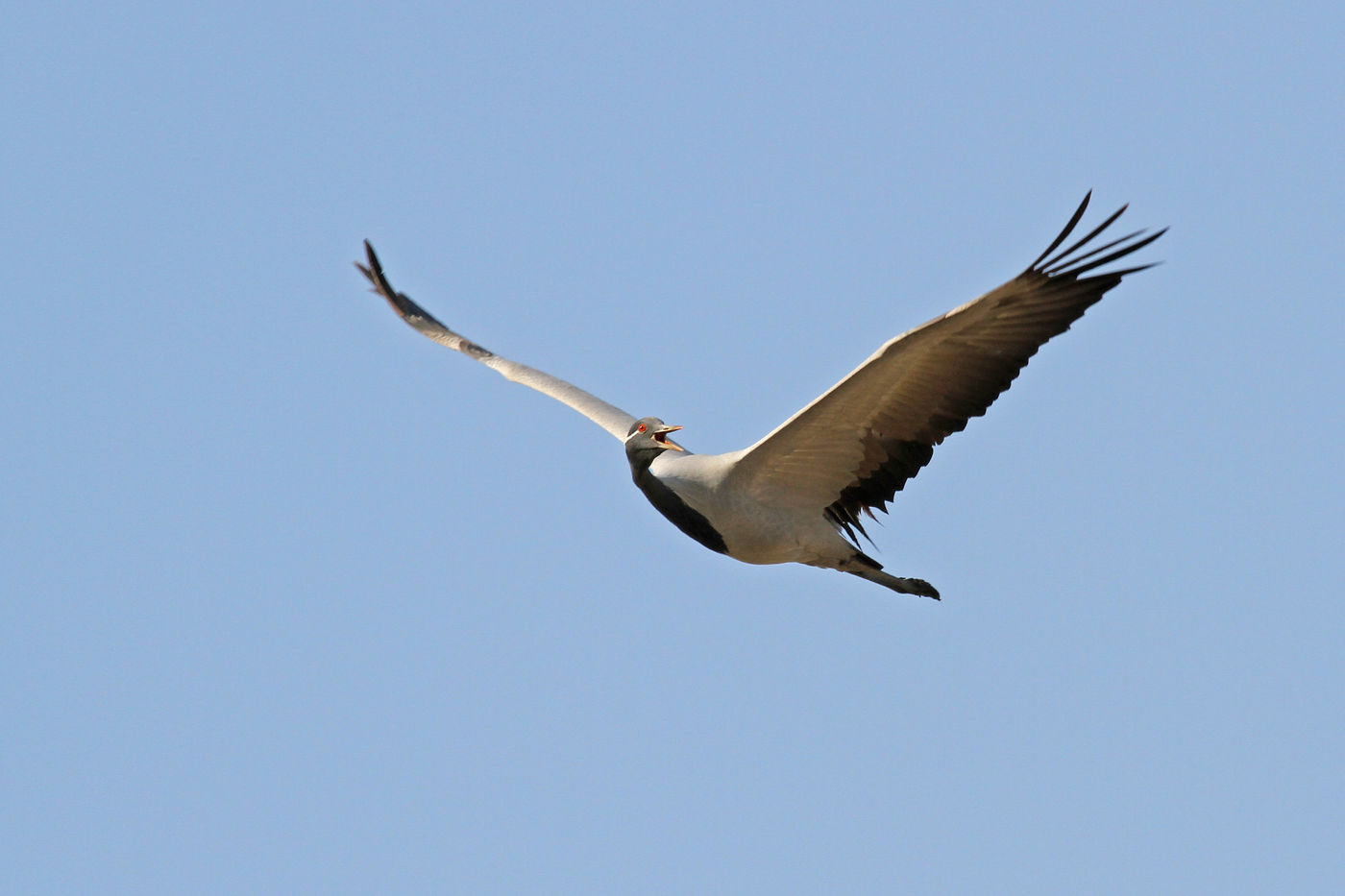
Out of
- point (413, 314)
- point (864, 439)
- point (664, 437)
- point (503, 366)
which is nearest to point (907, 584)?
point (864, 439)

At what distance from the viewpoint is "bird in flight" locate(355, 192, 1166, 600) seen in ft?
32.0

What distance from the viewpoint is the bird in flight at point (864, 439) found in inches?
384

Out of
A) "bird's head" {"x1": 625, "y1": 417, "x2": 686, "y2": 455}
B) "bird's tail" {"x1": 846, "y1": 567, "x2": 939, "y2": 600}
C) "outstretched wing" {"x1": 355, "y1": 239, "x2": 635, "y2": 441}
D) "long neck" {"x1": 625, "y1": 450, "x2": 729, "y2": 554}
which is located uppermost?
"outstretched wing" {"x1": 355, "y1": 239, "x2": 635, "y2": 441}

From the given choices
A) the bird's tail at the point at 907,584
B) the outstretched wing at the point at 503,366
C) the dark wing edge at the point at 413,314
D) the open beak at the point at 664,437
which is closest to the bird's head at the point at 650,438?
the open beak at the point at 664,437

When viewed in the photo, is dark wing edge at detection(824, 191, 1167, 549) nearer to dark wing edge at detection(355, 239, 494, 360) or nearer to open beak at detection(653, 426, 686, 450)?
open beak at detection(653, 426, 686, 450)

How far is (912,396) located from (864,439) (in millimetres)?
596

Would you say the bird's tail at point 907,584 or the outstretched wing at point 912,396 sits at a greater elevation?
the outstretched wing at point 912,396

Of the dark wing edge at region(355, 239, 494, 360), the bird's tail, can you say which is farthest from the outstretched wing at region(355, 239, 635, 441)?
the bird's tail

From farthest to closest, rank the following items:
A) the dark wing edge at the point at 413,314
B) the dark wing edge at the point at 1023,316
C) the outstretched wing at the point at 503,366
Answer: the dark wing edge at the point at 413,314
the outstretched wing at the point at 503,366
the dark wing edge at the point at 1023,316

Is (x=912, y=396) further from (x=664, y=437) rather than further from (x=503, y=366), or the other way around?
(x=503, y=366)

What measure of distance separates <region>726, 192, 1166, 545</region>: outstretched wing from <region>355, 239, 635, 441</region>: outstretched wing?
7.01 feet

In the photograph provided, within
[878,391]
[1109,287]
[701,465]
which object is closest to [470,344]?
[701,465]

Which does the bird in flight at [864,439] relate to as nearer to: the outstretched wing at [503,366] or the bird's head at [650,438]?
the bird's head at [650,438]

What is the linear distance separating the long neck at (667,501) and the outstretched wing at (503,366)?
139 cm
